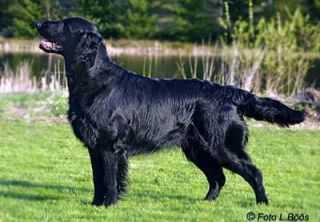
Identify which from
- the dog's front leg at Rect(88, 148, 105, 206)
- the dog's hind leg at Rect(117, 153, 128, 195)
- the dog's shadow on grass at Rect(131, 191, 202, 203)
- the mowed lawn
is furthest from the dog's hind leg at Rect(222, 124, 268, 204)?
the dog's front leg at Rect(88, 148, 105, 206)

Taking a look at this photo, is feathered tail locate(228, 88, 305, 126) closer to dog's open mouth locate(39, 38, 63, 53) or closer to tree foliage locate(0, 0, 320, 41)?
dog's open mouth locate(39, 38, 63, 53)

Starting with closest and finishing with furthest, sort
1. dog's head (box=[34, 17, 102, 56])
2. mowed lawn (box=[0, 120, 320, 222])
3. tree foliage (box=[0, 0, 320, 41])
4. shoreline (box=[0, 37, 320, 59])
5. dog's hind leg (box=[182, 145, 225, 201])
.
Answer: mowed lawn (box=[0, 120, 320, 222]), dog's head (box=[34, 17, 102, 56]), dog's hind leg (box=[182, 145, 225, 201]), shoreline (box=[0, 37, 320, 59]), tree foliage (box=[0, 0, 320, 41])

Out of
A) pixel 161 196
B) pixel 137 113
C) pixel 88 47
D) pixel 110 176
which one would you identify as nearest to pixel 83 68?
pixel 88 47

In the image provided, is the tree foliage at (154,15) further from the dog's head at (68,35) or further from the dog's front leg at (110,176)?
the dog's front leg at (110,176)

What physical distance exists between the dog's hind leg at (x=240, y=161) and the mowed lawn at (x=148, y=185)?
199 millimetres

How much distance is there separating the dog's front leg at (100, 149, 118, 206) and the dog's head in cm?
115

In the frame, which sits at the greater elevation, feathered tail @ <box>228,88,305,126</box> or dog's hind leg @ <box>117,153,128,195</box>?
feathered tail @ <box>228,88,305,126</box>

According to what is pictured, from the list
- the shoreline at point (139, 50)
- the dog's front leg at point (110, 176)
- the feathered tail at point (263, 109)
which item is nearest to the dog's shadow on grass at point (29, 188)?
the dog's front leg at point (110, 176)

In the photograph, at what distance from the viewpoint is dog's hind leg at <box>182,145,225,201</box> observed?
22.7ft

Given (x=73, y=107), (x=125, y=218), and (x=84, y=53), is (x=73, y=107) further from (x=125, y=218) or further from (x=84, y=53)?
(x=125, y=218)

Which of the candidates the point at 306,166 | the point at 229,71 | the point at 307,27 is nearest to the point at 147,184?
the point at 306,166

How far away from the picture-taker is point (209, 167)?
7.13 metres

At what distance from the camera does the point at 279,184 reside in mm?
7910

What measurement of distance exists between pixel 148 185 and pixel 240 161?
1.46 m
